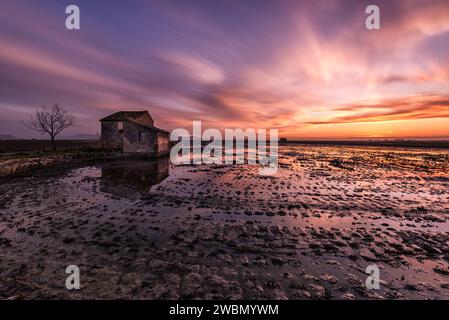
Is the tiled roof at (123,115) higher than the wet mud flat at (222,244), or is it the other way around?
the tiled roof at (123,115)

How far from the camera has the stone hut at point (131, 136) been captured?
33.1m

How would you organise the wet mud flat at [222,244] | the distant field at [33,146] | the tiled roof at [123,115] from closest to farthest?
the wet mud flat at [222,244], the tiled roof at [123,115], the distant field at [33,146]

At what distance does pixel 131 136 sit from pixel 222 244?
31278mm

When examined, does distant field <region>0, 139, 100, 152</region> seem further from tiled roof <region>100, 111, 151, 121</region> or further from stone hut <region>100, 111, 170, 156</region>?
tiled roof <region>100, 111, 151, 121</region>

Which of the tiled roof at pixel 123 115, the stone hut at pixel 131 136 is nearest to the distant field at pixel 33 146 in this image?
the stone hut at pixel 131 136

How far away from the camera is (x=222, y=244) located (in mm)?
6641

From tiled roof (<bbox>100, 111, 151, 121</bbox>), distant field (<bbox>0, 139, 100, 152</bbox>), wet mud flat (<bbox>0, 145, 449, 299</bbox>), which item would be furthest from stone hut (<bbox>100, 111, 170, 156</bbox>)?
wet mud flat (<bbox>0, 145, 449, 299</bbox>)

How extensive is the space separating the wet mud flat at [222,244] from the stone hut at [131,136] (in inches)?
825

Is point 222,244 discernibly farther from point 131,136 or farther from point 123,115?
point 123,115

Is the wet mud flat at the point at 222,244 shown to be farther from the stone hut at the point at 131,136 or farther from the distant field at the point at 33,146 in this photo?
the distant field at the point at 33,146

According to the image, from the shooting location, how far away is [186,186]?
1499cm

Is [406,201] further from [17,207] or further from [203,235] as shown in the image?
[17,207]

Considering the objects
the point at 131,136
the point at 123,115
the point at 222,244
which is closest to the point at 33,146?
the point at 123,115
